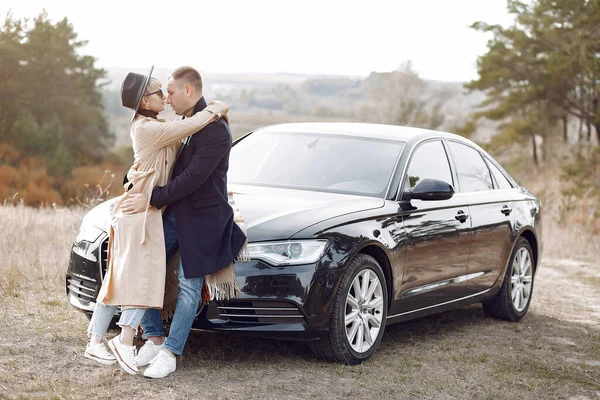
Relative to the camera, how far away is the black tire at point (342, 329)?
5.81 m

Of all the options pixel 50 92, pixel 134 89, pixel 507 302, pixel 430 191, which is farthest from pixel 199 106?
pixel 50 92

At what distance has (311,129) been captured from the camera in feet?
24.6

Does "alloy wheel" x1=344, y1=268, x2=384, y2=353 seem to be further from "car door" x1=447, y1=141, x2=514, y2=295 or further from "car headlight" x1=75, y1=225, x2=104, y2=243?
"car headlight" x1=75, y1=225, x2=104, y2=243

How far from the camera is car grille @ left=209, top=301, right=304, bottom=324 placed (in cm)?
562

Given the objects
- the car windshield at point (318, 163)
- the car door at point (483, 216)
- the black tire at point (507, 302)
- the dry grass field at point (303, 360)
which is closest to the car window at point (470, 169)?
the car door at point (483, 216)

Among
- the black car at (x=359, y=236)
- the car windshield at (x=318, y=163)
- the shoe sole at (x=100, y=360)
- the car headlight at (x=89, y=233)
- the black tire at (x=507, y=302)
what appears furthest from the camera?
the black tire at (x=507, y=302)

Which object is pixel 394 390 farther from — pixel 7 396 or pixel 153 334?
pixel 7 396

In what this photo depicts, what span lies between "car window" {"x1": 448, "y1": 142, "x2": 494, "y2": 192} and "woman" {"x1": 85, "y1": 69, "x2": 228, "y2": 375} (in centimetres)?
291

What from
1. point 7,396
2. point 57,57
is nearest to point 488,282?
point 7,396

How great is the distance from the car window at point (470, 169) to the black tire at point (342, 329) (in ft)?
6.19

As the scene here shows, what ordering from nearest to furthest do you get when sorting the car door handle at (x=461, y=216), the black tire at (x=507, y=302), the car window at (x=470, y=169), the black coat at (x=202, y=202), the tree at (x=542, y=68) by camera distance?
1. the black coat at (x=202, y=202)
2. the car door handle at (x=461, y=216)
3. the car window at (x=470, y=169)
4. the black tire at (x=507, y=302)
5. the tree at (x=542, y=68)

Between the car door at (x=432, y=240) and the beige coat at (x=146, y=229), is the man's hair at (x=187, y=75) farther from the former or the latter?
the car door at (x=432, y=240)

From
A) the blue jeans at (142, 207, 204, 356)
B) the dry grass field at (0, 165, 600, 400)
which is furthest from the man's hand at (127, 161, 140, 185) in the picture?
the dry grass field at (0, 165, 600, 400)

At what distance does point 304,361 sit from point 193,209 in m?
1.38
